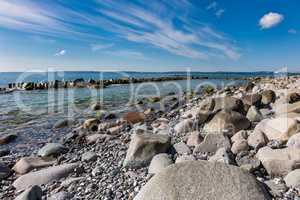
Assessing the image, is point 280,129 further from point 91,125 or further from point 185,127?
point 91,125

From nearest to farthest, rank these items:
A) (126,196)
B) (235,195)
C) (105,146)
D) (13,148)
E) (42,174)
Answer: (235,195)
(126,196)
(42,174)
(105,146)
(13,148)

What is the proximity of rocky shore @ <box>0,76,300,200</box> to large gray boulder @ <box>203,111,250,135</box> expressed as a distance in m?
0.03

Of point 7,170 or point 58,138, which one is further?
point 58,138

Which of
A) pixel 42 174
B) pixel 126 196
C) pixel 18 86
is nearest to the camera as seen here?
pixel 126 196

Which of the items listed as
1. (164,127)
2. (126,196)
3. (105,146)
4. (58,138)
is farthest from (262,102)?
(126,196)

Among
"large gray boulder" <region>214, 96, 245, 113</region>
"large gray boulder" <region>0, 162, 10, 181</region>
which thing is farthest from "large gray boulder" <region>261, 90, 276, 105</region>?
"large gray boulder" <region>0, 162, 10, 181</region>

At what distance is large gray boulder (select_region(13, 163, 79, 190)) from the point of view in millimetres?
5672

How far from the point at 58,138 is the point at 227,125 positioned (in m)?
5.84

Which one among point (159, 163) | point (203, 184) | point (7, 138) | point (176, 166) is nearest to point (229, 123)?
point (159, 163)

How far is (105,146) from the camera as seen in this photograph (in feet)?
26.6

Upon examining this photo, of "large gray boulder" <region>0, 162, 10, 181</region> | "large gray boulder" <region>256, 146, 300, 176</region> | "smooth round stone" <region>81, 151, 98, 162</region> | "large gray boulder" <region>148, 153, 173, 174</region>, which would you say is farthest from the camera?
"smooth round stone" <region>81, 151, 98, 162</region>

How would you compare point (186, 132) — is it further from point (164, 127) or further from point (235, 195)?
point (235, 195)

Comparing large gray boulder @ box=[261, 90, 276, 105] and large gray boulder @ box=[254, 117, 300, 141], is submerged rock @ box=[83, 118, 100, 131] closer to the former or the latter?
large gray boulder @ box=[254, 117, 300, 141]

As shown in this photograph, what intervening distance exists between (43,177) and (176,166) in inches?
128
